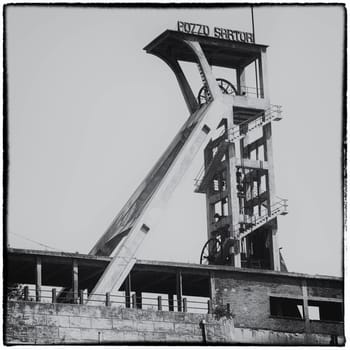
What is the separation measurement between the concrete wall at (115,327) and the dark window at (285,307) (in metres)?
1.48

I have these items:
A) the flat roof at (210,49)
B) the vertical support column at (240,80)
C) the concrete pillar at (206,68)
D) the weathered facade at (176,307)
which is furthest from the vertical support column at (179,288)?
the flat roof at (210,49)

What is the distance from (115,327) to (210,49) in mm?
16057

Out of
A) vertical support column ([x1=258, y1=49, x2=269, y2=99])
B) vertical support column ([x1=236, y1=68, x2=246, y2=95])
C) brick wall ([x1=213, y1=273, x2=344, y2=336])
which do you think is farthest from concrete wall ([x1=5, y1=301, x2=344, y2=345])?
vertical support column ([x1=236, y1=68, x2=246, y2=95])

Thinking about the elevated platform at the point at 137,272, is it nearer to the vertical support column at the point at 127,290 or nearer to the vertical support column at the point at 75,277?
the vertical support column at the point at 75,277

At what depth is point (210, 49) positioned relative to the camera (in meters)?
59.7

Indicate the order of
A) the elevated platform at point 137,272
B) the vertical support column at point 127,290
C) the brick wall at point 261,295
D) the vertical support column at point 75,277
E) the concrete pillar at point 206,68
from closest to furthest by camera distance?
1. the vertical support column at point 75,277
2. the elevated platform at point 137,272
3. the vertical support column at point 127,290
4. the brick wall at point 261,295
5. the concrete pillar at point 206,68

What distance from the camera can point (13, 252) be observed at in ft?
167

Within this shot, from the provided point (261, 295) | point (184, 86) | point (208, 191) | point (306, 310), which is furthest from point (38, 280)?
point (184, 86)

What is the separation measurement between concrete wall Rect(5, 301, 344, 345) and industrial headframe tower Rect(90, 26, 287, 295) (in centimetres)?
475

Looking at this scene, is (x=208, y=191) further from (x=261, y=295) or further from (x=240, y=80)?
(x=261, y=295)

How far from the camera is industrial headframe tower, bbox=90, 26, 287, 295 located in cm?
5741

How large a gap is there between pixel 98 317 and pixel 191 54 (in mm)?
15918

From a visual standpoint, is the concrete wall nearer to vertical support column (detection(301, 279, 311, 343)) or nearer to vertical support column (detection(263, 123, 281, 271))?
vertical support column (detection(301, 279, 311, 343))

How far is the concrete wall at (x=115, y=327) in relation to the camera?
4762 cm
